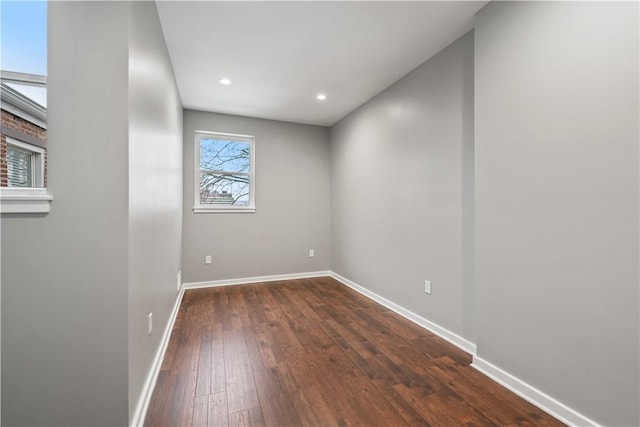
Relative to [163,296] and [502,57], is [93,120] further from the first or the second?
[502,57]

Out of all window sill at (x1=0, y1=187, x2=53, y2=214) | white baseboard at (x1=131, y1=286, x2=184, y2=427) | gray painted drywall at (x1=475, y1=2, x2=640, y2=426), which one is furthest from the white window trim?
gray painted drywall at (x1=475, y1=2, x2=640, y2=426)

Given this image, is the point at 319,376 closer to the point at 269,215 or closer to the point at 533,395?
the point at 533,395

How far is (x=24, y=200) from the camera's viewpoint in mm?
1127

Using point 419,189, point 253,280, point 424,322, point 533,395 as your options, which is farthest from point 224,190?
Result: point 533,395

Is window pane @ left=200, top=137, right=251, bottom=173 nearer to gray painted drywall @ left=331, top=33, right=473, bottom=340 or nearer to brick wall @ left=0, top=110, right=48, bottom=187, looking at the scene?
gray painted drywall @ left=331, top=33, right=473, bottom=340

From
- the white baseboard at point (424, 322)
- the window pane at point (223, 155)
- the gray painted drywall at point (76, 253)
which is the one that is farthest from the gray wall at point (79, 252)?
the window pane at point (223, 155)

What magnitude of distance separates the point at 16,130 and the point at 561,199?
269cm

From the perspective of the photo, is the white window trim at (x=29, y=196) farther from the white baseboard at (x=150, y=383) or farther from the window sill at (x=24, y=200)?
the white baseboard at (x=150, y=383)

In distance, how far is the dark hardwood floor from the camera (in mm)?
1506

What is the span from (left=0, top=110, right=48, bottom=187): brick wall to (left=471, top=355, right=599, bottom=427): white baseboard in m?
2.77

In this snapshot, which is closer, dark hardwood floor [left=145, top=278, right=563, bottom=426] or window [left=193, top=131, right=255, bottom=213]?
dark hardwood floor [left=145, top=278, right=563, bottom=426]

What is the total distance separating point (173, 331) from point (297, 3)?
9.59 feet

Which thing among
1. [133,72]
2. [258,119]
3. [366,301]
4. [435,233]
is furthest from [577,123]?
[258,119]

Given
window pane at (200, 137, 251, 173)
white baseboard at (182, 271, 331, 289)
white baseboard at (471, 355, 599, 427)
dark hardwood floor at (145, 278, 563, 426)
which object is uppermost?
window pane at (200, 137, 251, 173)
